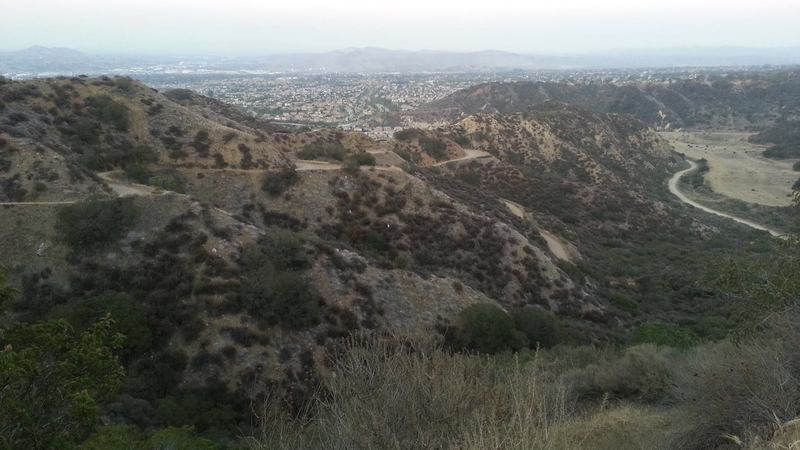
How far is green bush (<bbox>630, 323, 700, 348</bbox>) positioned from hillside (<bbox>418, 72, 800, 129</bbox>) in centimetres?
10656

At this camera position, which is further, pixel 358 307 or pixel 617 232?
pixel 617 232

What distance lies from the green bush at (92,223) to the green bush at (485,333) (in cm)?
1424

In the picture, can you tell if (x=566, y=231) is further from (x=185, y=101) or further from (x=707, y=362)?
(x=185, y=101)

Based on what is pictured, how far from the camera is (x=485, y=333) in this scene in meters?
20.5

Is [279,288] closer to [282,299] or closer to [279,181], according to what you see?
[282,299]

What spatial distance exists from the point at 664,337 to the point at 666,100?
144587 millimetres

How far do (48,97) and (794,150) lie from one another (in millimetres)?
110558

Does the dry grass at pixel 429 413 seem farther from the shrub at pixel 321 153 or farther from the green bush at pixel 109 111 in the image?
the shrub at pixel 321 153

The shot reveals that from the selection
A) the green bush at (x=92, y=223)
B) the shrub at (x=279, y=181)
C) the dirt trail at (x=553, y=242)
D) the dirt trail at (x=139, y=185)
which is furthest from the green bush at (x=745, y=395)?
the dirt trail at (x=553, y=242)

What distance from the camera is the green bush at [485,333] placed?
20.4 m

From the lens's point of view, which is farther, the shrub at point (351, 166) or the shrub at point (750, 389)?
the shrub at point (351, 166)

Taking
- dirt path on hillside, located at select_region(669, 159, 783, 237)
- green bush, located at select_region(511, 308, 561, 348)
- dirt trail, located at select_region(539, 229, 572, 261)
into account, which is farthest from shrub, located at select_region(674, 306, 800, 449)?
dirt path on hillside, located at select_region(669, 159, 783, 237)

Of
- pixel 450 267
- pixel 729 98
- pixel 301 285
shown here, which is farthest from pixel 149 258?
pixel 729 98

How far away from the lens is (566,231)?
1699 inches
